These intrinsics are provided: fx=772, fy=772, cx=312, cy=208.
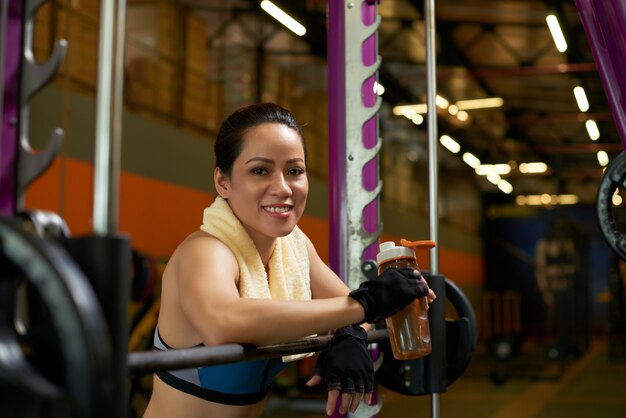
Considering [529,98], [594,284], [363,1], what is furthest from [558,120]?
[363,1]

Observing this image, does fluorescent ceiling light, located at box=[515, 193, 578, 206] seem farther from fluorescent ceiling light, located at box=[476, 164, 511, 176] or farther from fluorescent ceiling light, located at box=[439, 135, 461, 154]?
fluorescent ceiling light, located at box=[439, 135, 461, 154]

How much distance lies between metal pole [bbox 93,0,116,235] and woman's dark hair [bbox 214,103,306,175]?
0.75m

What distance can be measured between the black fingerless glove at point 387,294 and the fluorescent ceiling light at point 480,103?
391 inches

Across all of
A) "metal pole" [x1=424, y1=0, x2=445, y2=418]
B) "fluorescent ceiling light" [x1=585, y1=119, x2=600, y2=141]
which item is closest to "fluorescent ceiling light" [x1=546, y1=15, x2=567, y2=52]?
"fluorescent ceiling light" [x1=585, y1=119, x2=600, y2=141]

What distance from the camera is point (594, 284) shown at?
17.9 meters

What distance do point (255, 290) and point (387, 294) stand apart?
0.30 meters

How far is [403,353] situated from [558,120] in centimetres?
1164

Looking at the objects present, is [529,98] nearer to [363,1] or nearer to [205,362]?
[363,1]

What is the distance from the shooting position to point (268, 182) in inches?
60.6

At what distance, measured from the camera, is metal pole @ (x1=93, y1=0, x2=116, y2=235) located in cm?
80

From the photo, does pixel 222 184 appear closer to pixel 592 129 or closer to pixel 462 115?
pixel 462 115

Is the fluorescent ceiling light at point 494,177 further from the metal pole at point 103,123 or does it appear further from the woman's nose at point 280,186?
the metal pole at point 103,123

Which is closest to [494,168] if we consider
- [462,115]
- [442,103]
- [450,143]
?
[450,143]

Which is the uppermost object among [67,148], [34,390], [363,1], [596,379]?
[67,148]
